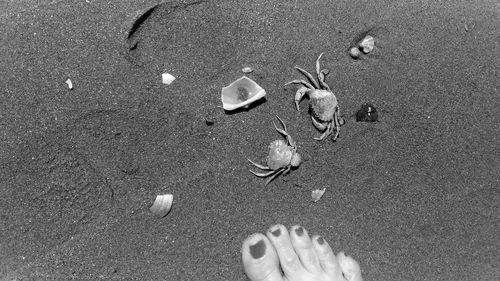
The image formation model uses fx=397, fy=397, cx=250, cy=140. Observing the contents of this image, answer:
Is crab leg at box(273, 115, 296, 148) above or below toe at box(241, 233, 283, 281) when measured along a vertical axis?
above

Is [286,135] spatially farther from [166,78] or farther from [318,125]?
[166,78]

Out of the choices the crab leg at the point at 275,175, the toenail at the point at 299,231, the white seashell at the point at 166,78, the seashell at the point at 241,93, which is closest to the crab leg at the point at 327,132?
the crab leg at the point at 275,175

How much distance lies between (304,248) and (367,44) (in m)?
1.26

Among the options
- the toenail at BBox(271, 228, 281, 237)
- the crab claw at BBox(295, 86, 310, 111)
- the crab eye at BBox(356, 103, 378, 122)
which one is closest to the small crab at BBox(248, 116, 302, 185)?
the crab claw at BBox(295, 86, 310, 111)

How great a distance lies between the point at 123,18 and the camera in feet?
7.18

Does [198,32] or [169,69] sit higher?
[198,32]

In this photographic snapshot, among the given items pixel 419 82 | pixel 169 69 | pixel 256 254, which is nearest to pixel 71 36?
pixel 169 69

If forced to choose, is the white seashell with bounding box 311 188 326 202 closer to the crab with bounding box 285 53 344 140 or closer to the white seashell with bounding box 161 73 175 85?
the crab with bounding box 285 53 344 140

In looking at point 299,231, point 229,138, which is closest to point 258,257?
point 299,231

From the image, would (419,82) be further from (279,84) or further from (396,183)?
(279,84)

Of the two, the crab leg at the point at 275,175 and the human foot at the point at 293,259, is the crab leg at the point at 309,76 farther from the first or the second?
the human foot at the point at 293,259

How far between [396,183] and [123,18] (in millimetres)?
1836

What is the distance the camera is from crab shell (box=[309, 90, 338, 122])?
88.0 inches

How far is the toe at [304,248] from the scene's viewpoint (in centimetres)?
233
